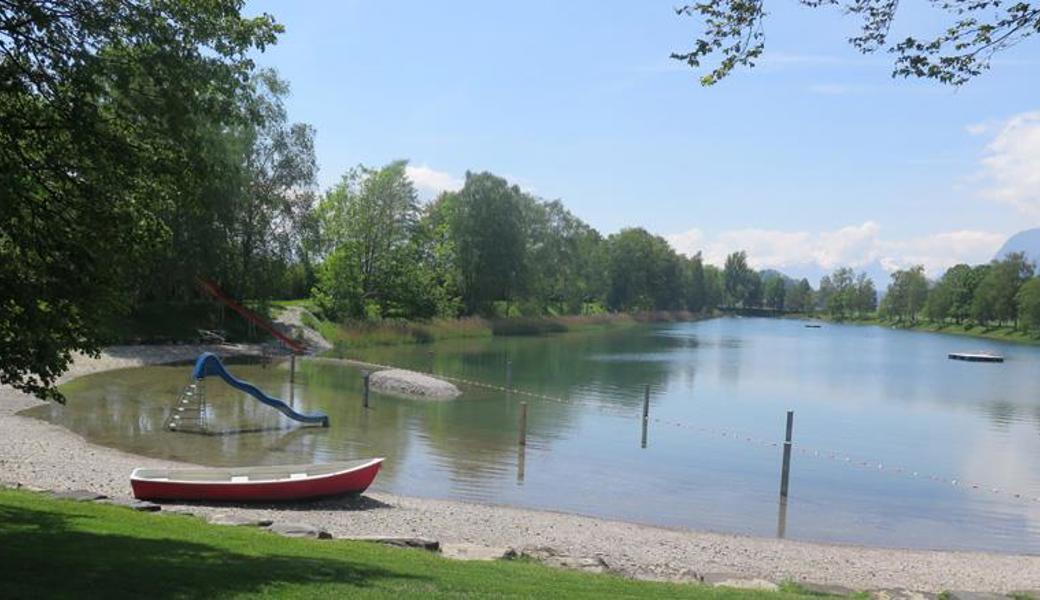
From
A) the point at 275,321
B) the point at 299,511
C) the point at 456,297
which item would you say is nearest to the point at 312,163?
the point at 275,321

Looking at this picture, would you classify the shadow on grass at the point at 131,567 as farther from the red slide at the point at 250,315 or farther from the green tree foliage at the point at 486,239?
the green tree foliage at the point at 486,239

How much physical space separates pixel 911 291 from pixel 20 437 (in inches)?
7005

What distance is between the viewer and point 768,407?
1612 inches

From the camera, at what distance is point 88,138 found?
345 inches

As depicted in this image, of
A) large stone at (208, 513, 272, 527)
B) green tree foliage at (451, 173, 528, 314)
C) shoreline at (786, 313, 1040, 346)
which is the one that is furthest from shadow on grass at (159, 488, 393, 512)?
shoreline at (786, 313, 1040, 346)

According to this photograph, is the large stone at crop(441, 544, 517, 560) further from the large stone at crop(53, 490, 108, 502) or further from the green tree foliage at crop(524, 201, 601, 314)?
the green tree foliage at crop(524, 201, 601, 314)

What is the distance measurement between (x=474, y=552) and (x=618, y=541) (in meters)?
4.37

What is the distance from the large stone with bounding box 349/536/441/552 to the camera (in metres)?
13.0

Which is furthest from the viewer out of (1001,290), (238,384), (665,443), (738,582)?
(1001,290)

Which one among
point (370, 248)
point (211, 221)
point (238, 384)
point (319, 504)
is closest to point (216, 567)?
point (319, 504)

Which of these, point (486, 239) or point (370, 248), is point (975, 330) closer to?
point (486, 239)

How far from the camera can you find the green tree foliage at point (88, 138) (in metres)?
8.67

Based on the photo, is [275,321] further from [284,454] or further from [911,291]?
[911,291]

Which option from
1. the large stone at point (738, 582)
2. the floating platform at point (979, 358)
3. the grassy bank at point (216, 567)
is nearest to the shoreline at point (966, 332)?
the floating platform at point (979, 358)
